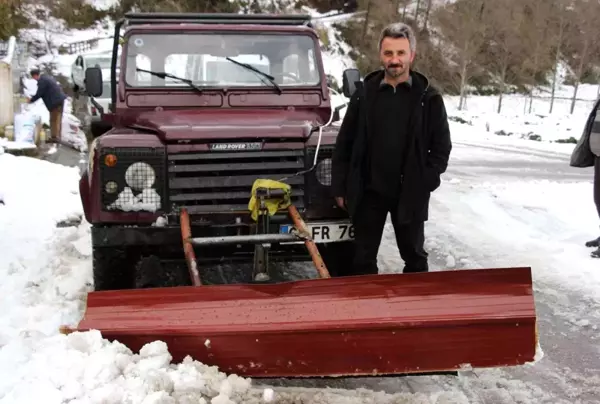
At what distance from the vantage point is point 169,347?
9.57ft

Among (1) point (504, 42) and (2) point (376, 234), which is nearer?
(2) point (376, 234)

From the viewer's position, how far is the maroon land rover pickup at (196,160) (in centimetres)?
407

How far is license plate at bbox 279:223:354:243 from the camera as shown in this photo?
425cm

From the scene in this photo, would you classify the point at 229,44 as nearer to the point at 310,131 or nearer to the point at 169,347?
the point at 310,131

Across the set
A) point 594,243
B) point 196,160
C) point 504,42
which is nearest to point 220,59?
point 196,160

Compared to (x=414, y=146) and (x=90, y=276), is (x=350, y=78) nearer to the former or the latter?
(x=414, y=146)

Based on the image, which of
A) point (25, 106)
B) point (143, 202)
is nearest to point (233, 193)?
point (143, 202)

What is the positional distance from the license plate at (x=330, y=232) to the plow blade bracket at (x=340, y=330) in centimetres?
121

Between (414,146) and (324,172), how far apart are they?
842 millimetres

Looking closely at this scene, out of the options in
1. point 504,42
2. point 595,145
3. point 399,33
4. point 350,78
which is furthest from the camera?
point 504,42

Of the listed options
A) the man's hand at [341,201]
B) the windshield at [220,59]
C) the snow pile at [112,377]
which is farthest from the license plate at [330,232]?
the windshield at [220,59]

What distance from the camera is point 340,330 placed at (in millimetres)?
2846

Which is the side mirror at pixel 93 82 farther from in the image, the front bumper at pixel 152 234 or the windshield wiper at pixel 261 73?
the front bumper at pixel 152 234

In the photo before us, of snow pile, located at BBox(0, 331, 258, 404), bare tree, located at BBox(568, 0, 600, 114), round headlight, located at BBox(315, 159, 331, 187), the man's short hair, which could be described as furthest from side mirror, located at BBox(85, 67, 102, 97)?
bare tree, located at BBox(568, 0, 600, 114)
